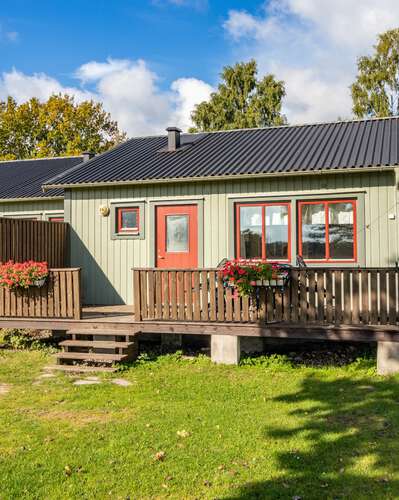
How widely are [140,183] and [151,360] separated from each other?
4296mm

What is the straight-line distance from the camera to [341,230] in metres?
9.90

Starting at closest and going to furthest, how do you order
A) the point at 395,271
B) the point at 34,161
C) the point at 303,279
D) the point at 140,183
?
the point at 395,271
the point at 303,279
the point at 140,183
the point at 34,161

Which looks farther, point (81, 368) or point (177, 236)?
point (177, 236)

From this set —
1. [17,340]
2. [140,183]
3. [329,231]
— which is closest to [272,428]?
[329,231]

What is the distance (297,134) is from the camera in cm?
1259

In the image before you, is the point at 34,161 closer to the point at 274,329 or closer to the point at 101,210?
the point at 101,210

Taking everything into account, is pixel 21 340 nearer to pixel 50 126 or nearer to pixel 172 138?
pixel 172 138

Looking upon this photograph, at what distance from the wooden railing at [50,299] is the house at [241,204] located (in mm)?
2620

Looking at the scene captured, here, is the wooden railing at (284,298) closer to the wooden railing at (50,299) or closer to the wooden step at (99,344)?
the wooden step at (99,344)

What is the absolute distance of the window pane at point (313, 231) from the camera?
32.9 feet

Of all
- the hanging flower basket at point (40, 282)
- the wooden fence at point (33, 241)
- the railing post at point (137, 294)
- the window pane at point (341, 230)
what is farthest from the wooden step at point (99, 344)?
the window pane at point (341, 230)

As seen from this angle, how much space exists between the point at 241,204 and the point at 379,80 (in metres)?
21.6

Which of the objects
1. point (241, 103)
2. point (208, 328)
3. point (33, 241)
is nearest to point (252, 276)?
point (208, 328)

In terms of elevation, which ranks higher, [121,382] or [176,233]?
[176,233]
